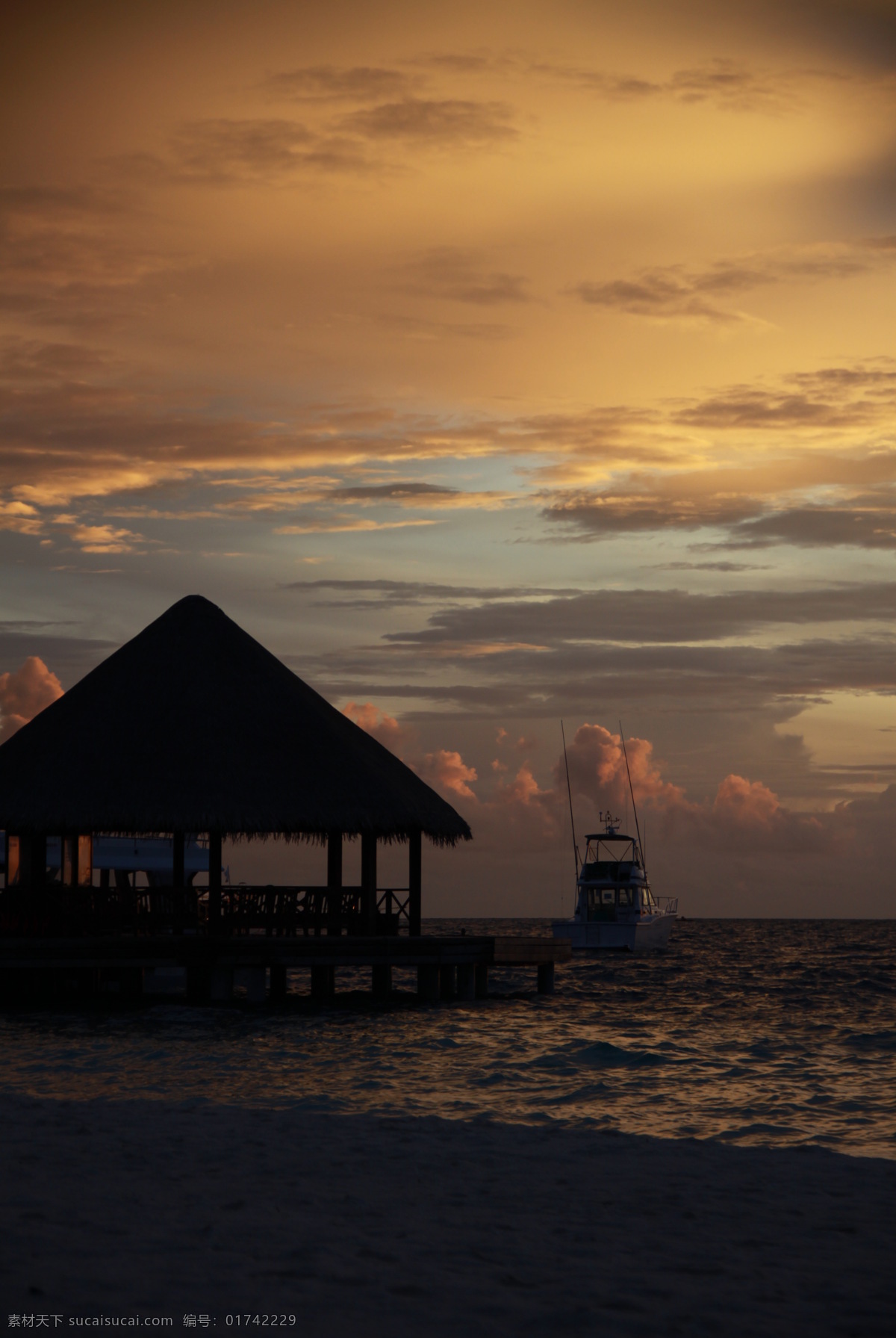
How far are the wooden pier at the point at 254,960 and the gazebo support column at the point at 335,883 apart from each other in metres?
0.46

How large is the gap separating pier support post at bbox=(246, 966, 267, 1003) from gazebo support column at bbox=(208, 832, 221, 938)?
127cm

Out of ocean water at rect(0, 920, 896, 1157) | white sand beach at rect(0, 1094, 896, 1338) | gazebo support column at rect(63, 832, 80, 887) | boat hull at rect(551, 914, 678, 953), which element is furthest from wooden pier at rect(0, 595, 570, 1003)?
boat hull at rect(551, 914, 678, 953)

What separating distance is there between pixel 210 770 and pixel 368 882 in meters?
3.83

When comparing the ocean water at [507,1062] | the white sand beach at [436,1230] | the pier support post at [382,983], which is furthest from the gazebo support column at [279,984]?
the white sand beach at [436,1230]

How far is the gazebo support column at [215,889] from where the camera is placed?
80.5 feet

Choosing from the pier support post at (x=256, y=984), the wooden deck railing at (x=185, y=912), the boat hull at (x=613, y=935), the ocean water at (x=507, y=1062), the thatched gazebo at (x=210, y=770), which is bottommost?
the boat hull at (x=613, y=935)

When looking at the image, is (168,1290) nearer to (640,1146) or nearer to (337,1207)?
(337,1207)

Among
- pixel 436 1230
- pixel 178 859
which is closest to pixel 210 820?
pixel 178 859

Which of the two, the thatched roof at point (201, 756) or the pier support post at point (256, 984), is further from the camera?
the pier support post at point (256, 984)

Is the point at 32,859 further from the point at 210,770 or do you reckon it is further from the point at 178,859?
the point at 210,770

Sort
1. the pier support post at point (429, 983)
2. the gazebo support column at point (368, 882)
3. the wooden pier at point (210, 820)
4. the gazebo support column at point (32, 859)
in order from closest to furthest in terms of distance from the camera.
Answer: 1. the wooden pier at point (210, 820)
2. the gazebo support column at point (32, 859)
3. the gazebo support column at point (368, 882)
4. the pier support post at point (429, 983)

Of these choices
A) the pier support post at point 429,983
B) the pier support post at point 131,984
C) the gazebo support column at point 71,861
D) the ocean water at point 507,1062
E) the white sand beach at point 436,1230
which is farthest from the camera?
the gazebo support column at point 71,861

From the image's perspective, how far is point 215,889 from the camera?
24.7 meters

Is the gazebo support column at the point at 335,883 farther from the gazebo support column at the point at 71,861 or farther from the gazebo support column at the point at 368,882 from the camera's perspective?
the gazebo support column at the point at 71,861
